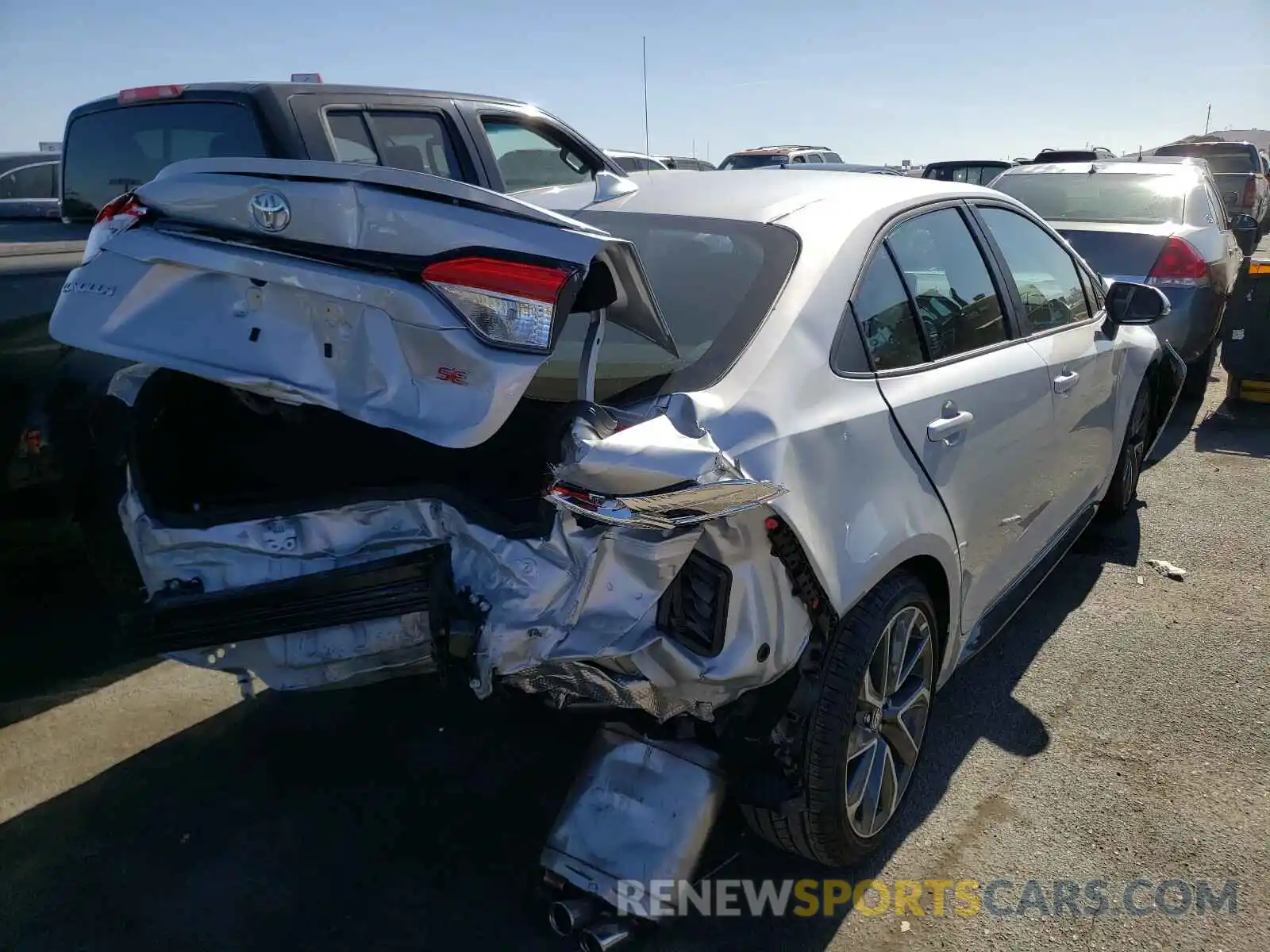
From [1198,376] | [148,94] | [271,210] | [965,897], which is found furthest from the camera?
[1198,376]

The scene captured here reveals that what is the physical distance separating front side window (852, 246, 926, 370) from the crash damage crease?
772 mm

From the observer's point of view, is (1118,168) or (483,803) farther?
(1118,168)

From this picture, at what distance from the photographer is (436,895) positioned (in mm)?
2541

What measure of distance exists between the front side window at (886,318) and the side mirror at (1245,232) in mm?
7359

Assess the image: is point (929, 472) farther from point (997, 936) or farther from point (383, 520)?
point (383, 520)

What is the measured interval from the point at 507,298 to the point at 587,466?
42 cm

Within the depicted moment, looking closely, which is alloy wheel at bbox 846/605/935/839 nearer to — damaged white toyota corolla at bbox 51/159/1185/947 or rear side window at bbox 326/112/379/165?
damaged white toyota corolla at bbox 51/159/1185/947

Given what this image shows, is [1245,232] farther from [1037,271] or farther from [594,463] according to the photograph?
[594,463]

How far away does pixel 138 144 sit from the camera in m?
4.47

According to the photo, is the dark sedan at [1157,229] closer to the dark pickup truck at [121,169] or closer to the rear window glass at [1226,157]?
the dark pickup truck at [121,169]

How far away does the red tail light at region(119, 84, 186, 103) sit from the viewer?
4301mm

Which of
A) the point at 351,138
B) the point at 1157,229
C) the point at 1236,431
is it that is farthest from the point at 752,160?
the point at 351,138

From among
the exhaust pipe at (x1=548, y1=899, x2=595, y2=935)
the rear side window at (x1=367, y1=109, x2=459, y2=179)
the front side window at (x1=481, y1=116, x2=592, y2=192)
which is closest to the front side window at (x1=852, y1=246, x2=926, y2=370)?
the exhaust pipe at (x1=548, y1=899, x2=595, y2=935)

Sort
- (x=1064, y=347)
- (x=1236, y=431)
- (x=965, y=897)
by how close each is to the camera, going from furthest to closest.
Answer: (x=1236, y=431), (x=1064, y=347), (x=965, y=897)
